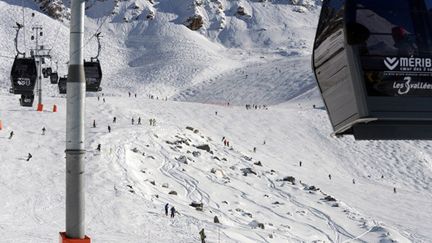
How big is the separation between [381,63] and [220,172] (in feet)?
124

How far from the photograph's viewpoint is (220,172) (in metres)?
45.4

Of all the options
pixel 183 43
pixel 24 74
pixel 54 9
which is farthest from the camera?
pixel 54 9

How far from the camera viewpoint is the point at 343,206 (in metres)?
42.4

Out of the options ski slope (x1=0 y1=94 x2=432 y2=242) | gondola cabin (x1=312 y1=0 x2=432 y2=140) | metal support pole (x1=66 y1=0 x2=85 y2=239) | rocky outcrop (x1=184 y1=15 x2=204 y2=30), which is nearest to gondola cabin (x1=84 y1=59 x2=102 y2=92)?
ski slope (x1=0 y1=94 x2=432 y2=242)

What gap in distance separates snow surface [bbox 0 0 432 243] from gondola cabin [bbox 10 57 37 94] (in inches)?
212

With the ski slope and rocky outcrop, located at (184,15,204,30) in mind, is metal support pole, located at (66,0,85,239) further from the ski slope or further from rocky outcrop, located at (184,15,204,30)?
rocky outcrop, located at (184,15,204,30)

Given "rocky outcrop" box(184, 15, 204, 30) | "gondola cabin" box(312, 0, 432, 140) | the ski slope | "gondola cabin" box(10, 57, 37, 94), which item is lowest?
the ski slope

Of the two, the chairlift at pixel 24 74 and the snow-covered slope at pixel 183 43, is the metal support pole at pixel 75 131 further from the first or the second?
the snow-covered slope at pixel 183 43

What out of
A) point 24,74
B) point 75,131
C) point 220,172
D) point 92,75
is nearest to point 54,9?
point 220,172

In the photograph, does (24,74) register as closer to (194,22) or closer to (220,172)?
(220,172)

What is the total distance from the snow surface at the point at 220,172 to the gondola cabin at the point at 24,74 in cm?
538

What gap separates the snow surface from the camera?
99.7 ft

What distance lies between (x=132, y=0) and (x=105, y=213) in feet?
459

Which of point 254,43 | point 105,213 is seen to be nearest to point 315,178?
point 105,213
